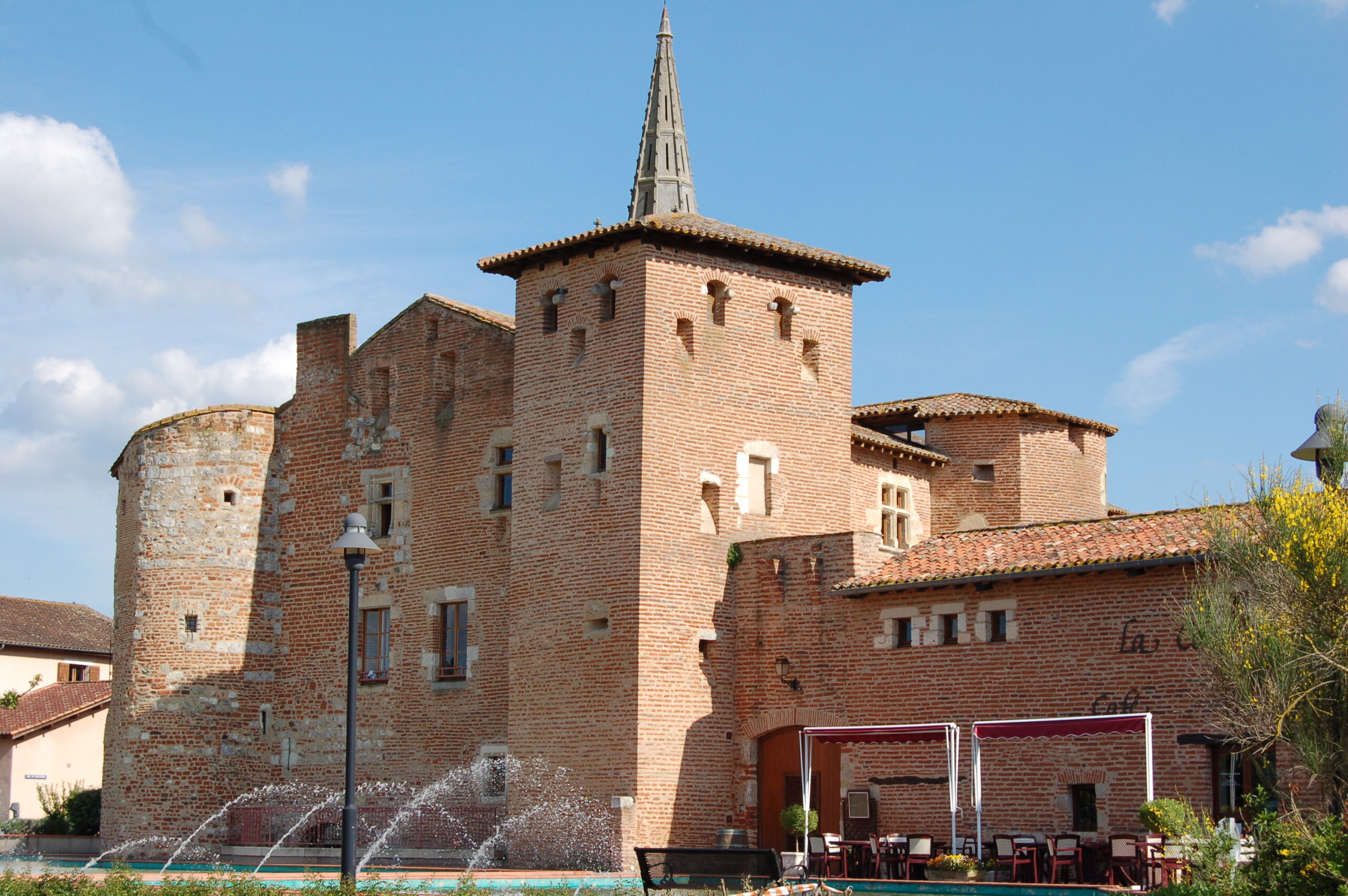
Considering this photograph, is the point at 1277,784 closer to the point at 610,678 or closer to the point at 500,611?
the point at 610,678

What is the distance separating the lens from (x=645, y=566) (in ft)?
87.1

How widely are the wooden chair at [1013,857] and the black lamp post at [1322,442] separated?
6.26 m

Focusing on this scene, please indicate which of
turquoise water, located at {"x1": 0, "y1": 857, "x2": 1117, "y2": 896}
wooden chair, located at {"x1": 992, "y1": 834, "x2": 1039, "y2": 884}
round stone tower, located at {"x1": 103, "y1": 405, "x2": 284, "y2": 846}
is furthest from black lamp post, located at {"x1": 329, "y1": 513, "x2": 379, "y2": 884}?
round stone tower, located at {"x1": 103, "y1": 405, "x2": 284, "y2": 846}

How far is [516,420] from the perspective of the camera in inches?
1162

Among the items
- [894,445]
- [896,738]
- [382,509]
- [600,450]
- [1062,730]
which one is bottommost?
[896,738]

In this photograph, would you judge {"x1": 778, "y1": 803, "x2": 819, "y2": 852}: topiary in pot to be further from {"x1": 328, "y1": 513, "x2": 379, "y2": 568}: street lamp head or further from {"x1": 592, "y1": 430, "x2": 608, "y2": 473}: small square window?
{"x1": 328, "y1": 513, "x2": 379, "y2": 568}: street lamp head

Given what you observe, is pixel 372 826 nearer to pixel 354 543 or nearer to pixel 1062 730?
pixel 354 543

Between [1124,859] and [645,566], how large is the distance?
30.4 ft

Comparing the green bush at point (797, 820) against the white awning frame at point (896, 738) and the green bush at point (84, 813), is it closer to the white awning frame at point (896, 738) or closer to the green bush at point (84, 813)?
the white awning frame at point (896, 738)

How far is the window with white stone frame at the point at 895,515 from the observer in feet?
106

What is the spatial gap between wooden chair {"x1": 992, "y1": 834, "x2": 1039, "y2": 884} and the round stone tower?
17.0 meters

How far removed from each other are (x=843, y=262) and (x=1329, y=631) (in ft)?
43.8

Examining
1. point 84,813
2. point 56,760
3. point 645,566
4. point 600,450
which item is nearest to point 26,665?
point 56,760

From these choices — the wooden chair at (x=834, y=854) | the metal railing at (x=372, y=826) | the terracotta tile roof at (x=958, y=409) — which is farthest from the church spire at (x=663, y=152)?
the wooden chair at (x=834, y=854)
